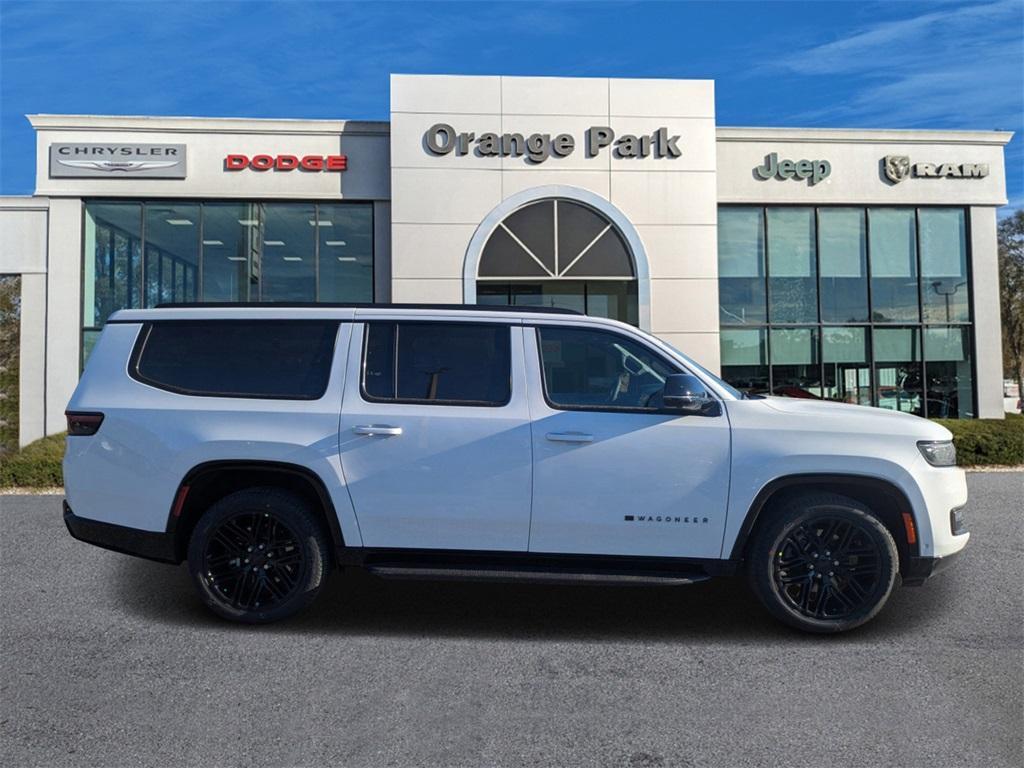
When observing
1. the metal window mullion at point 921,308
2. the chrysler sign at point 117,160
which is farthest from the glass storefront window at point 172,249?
the metal window mullion at point 921,308

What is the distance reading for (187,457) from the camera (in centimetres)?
462

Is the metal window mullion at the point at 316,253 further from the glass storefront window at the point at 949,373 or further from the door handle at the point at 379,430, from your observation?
the glass storefront window at the point at 949,373

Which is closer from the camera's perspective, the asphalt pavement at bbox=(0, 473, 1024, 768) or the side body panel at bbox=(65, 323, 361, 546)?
the asphalt pavement at bbox=(0, 473, 1024, 768)

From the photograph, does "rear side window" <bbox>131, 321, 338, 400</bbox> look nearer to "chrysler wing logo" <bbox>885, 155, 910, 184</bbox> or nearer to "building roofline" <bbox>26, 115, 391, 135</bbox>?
"building roofline" <bbox>26, 115, 391, 135</bbox>

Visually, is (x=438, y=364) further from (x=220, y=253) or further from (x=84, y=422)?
(x=220, y=253)

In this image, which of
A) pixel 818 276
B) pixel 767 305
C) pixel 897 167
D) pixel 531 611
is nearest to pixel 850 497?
pixel 531 611

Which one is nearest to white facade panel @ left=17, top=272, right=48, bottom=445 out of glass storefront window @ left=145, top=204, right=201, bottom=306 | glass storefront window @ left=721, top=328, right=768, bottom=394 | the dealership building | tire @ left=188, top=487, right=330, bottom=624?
the dealership building

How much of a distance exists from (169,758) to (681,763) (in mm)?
1995

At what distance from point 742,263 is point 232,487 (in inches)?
586

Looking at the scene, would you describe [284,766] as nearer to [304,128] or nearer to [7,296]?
[304,128]

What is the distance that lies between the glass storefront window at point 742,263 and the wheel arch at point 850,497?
13.3 meters

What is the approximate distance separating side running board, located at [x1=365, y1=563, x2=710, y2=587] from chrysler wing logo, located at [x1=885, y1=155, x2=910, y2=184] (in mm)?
16164

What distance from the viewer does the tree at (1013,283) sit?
1214 inches

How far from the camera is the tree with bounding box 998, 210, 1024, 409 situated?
3083 centimetres
